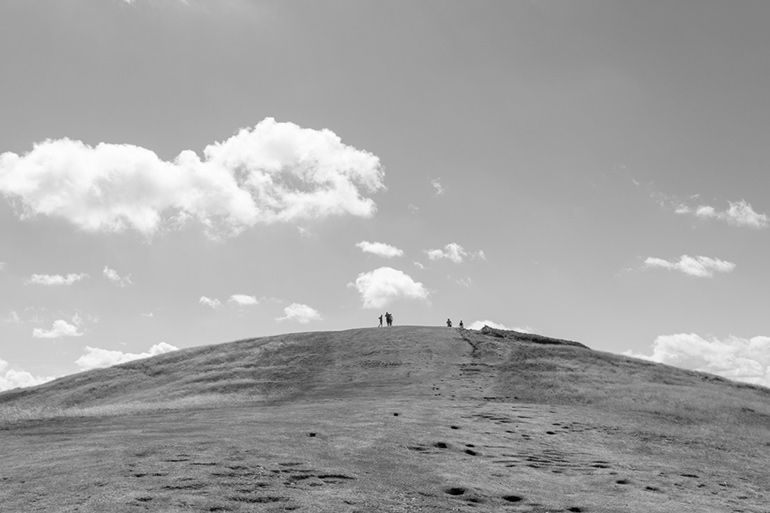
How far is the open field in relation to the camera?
15.6 metres

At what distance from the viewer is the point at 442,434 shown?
27625 mm

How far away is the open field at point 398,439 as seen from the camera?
1565cm

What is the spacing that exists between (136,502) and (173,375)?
166ft

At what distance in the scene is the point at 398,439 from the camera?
25031mm

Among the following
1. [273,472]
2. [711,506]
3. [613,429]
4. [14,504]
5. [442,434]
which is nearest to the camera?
[14,504]

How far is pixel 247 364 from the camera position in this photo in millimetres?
63219

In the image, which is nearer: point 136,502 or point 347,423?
point 136,502

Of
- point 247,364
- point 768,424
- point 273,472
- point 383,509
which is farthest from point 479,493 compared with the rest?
point 247,364

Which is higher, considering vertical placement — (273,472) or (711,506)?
(273,472)

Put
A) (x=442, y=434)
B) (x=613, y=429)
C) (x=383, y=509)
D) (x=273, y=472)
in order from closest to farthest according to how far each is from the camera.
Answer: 1. (x=383, y=509)
2. (x=273, y=472)
3. (x=442, y=434)
4. (x=613, y=429)

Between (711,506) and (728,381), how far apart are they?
155 ft

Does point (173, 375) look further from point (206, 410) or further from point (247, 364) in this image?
point (206, 410)

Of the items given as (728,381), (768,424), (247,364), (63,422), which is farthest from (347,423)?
(728,381)

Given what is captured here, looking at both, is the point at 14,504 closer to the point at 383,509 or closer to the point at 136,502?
the point at 136,502
